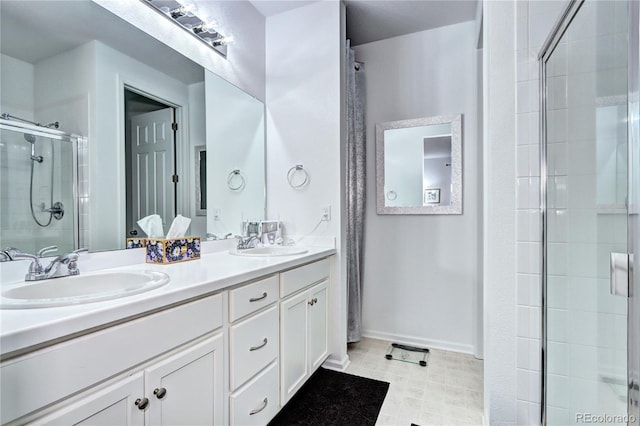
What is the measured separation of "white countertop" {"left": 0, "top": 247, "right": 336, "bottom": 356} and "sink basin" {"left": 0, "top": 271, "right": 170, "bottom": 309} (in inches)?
0.8

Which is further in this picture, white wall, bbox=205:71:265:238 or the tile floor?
white wall, bbox=205:71:265:238

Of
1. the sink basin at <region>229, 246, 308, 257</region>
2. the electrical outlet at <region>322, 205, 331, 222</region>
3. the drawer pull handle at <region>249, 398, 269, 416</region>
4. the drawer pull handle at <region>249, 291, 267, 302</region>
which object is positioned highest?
the electrical outlet at <region>322, 205, 331, 222</region>

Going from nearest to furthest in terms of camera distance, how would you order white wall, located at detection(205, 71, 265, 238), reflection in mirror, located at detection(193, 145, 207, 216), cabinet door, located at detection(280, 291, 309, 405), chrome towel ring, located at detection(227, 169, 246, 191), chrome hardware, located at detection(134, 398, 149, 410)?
chrome hardware, located at detection(134, 398, 149, 410), cabinet door, located at detection(280, 291, 309, 405), reflection in mirror, located at detection(193, 145, 207, 216), white wall, located at detection(205, 71, 265, 238), chrome towel ring, located at detection(227, 169, 246, 191)

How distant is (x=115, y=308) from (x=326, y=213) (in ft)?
5.09

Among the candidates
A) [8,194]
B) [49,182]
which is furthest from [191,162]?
[8,194]

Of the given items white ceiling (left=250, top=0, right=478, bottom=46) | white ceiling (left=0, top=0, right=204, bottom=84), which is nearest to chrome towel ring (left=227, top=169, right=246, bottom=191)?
white ceiling (left=0, top=0, right=204, bottom=84)

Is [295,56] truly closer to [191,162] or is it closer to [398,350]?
[191,162]

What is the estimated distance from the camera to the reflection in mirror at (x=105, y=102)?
1094 millimetres

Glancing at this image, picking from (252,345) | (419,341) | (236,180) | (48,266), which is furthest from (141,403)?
(419,341)

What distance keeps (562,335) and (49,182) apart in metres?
2.17

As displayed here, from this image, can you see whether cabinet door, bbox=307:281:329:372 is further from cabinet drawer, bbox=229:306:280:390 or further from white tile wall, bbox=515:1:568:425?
white tile wall, bbox=515:1:568:425

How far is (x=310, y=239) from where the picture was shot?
2.25 meters

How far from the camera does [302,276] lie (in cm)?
176

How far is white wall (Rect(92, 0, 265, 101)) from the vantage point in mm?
1507
